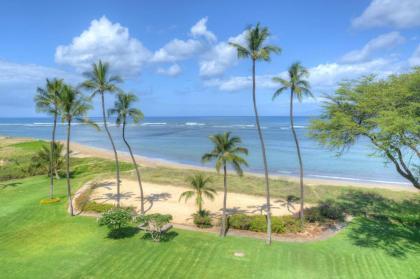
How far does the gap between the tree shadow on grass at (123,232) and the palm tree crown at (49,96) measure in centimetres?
1057

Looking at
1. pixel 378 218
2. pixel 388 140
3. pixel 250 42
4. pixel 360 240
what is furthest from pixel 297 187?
pixel 250 42

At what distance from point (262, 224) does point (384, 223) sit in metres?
9.05

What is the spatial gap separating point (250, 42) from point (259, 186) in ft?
63.1

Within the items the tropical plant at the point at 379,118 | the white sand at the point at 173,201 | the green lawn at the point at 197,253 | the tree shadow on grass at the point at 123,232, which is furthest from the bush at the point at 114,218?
the tropical plant at the point at 379,118

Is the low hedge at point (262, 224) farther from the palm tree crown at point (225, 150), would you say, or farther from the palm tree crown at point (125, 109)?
the palm tree crown at point (125, 109)

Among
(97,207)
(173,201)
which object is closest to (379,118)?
(173,201)

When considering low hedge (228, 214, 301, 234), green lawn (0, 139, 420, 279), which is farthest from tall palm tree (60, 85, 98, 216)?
low hedge (228, 214, 301, 234)

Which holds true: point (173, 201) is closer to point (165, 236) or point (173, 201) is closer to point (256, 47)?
point (165, 236)

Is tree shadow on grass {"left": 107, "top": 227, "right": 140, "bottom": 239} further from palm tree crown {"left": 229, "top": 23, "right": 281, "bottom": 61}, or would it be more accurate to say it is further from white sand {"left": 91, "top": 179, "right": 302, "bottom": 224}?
palm tree crown {"left": 229, "top": 23, "right": 281, "bottom": 61}

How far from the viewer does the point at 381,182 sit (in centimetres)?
4019

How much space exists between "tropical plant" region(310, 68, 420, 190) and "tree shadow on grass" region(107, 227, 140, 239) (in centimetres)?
1357

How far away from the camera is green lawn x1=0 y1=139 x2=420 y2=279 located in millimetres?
15422

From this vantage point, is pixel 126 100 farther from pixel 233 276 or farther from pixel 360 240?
pixel 360 240

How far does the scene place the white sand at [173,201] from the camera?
25266mm
